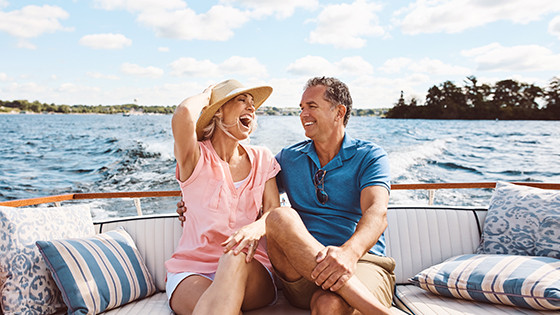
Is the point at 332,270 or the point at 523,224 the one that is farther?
the point at 523,224

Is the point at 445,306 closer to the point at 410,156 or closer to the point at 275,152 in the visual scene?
the point at 275,152

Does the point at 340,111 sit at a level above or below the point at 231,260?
above

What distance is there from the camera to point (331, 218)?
1.75 meters

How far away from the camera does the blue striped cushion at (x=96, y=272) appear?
1.53 metres

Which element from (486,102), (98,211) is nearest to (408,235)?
(98,211)

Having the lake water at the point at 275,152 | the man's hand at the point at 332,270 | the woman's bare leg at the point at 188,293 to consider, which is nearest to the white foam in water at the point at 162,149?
the lake water at the point at 275,152

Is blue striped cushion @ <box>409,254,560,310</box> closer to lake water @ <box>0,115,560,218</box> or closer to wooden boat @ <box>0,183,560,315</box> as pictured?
wooden boat @ <box>0,183,560,315</box>

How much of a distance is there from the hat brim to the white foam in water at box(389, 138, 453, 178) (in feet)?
22.7

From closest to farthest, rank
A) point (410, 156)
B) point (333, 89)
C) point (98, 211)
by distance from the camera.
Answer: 1. point (333, 89)
2. point (98, 211)
3. point (410, 156)

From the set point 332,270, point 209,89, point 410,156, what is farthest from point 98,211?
point 410,156

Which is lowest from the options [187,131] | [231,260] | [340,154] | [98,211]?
[98,211]

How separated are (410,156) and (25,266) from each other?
9979 millimetres

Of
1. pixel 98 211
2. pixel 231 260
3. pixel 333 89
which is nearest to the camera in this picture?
pixel 231 260

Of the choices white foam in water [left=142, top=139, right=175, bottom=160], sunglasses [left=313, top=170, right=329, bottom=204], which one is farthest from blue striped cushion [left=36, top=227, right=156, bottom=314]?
white foam in water [left=142, top=139, right=175, bottom=160]
